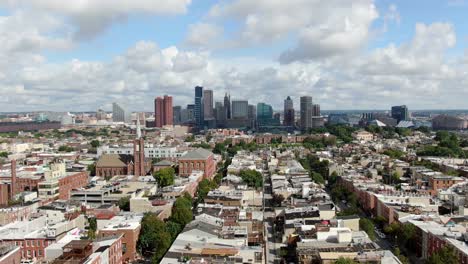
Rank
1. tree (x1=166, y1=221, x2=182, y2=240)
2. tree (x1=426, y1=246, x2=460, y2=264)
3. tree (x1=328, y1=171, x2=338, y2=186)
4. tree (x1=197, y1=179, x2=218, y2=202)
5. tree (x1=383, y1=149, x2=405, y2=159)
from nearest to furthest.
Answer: tree (x1=426, y1=246, x2=460, y2=264) → tree (x1=166, y1=221, x2=182, y2=240) → tree (x1=197, y1=179, x2=218, y2=202) → tree (x1=328, y1=171, x2=338, y2=186) → tree (x1=383, y1=149, x2=405, y2=159)

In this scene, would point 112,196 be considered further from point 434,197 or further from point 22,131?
point 22,131

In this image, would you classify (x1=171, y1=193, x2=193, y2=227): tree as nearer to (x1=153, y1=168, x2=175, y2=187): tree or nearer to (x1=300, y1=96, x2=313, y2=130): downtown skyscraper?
(x1=153, y1=168, x2=175, y2=187): tree

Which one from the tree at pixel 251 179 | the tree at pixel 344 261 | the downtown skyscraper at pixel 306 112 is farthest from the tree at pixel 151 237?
the downtown skyscraper at pixel 306 112

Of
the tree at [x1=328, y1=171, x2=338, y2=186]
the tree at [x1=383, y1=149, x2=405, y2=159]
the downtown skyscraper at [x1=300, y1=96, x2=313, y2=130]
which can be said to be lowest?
the tree at [x1=328, y1=171, x2=338, y2=186]

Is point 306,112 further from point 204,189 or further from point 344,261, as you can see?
point 344,261

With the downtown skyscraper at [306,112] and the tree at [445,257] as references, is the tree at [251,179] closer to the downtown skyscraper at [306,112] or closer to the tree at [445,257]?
the tree at [445,257]

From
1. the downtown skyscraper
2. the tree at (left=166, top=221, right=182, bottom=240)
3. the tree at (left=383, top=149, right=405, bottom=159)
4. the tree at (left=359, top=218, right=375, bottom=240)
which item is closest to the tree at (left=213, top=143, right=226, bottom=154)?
the tree at (left=383, top=149, right=405, bottom=159)
